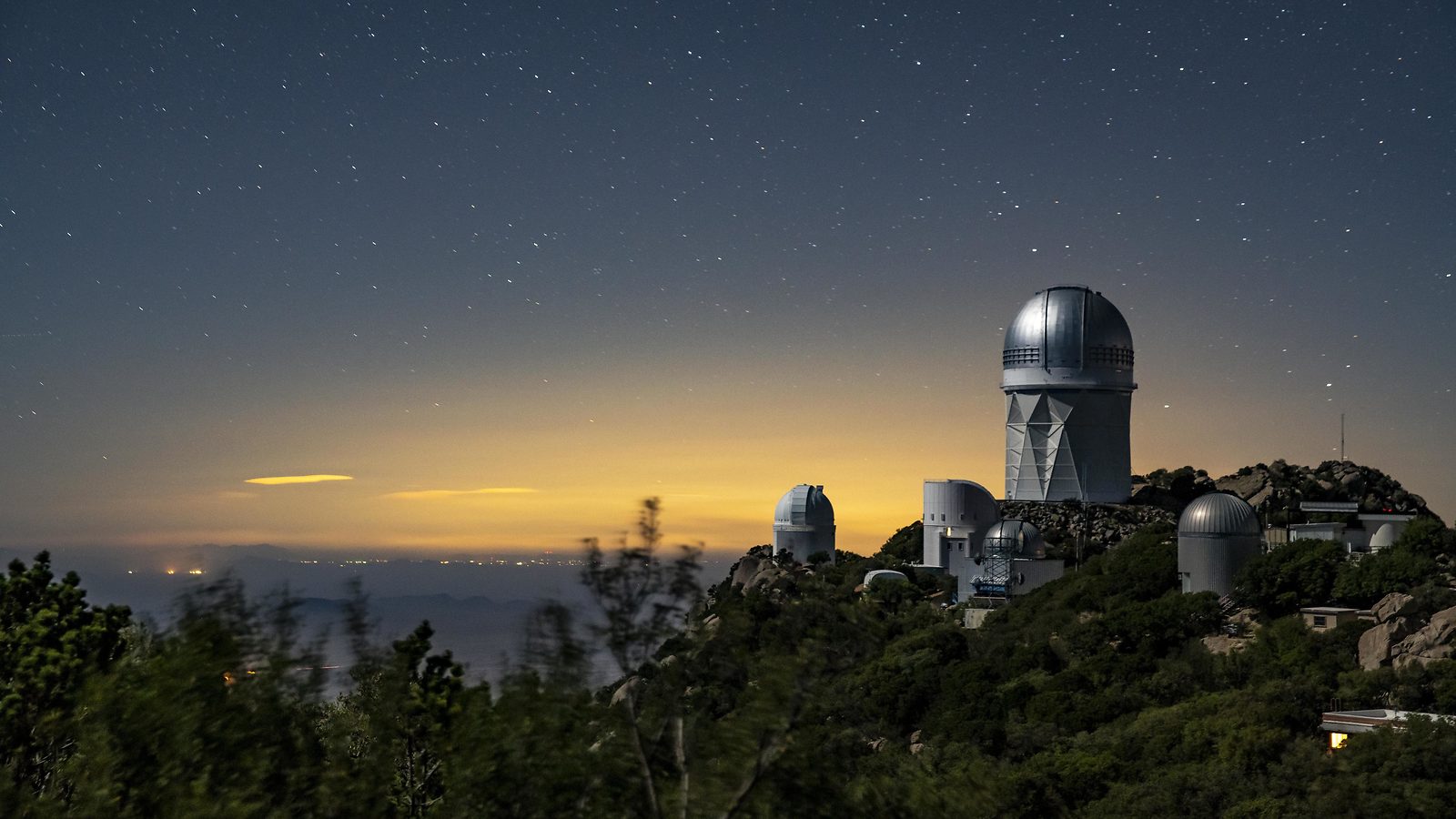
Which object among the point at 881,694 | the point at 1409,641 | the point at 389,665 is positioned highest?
the point at 389,665

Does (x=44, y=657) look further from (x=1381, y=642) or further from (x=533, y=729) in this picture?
(x=1381, y=642)

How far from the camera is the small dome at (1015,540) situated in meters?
54.3

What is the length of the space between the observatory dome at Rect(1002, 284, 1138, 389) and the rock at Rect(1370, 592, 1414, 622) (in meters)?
25.3

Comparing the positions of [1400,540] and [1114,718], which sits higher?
[1400,540]

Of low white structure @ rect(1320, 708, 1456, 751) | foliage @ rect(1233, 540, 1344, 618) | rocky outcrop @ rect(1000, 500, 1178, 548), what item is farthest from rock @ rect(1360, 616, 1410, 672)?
rocky outcrop @ rect(1000, 500, 1178, 548)

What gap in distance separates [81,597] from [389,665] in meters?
6.28

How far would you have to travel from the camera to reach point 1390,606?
117 ft

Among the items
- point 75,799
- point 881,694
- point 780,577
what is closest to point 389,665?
point 75,799

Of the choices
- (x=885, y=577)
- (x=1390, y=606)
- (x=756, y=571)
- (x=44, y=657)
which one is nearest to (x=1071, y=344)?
(x=885, y=577)

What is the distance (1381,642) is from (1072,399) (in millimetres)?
28267

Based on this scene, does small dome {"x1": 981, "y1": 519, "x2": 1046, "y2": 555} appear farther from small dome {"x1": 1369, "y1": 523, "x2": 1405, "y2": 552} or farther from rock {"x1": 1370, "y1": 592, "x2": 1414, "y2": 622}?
rock {"x1": 1370, "y1": 592, "x2": 1414, "y2": 622}

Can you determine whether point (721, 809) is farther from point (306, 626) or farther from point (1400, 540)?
point (1400, 540)

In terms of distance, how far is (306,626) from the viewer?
41.4ft

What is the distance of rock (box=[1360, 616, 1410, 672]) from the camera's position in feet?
110
